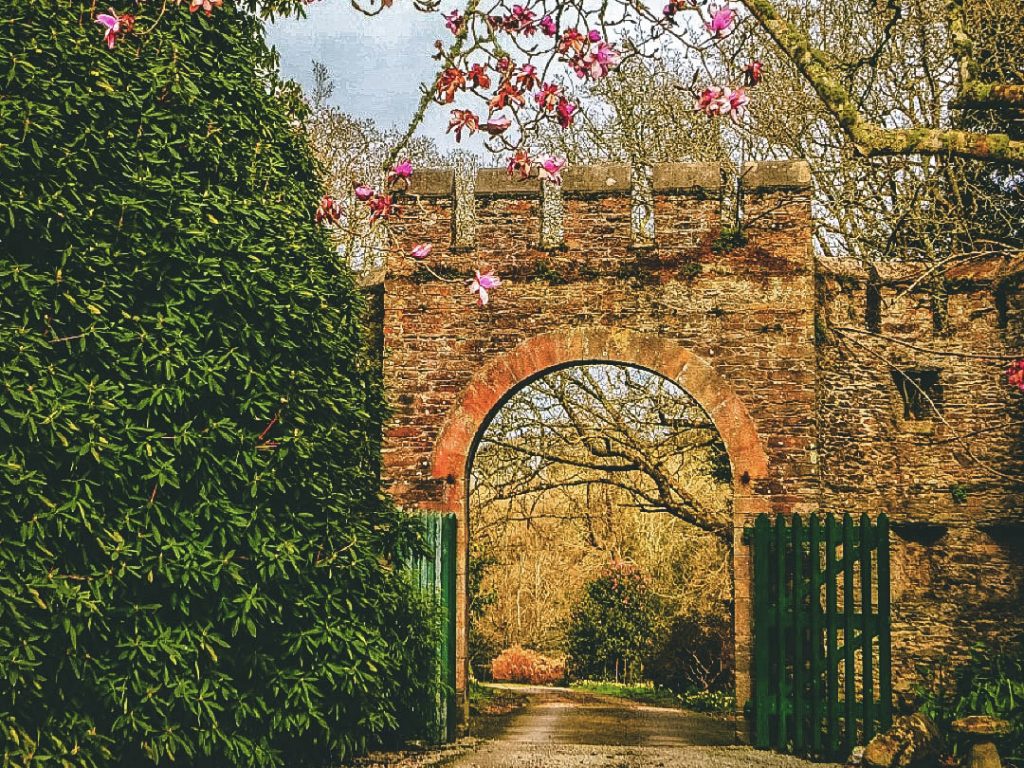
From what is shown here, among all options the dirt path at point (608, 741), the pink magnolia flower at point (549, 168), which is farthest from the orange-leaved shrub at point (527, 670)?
the pink magnolia flower at point (549, 168)

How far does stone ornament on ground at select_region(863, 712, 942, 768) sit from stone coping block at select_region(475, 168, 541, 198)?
5436mm

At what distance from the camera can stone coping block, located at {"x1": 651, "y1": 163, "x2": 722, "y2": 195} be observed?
32.4ft

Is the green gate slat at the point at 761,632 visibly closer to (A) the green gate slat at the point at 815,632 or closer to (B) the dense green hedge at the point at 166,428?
(A) the green gate slat at the point at 815,632

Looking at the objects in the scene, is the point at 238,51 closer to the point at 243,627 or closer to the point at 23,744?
the point at 243,627

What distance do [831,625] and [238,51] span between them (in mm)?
6197

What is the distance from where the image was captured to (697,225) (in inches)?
390

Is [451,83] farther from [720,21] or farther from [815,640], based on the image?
[815,640]

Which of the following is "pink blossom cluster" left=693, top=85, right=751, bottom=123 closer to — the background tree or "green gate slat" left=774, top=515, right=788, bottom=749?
"green gate slat" left=774, top=515, right=788, bottom=749

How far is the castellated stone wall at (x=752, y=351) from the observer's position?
9680mm

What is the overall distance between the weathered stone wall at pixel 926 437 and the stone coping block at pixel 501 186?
2899 millimetres

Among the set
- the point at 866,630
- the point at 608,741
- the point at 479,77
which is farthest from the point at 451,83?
the point at 608,741

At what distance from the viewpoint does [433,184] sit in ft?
33.8

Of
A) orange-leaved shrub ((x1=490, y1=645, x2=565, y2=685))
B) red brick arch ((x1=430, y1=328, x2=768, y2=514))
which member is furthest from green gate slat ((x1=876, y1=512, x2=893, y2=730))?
orange-leaved shrub ((x1=490, y1=645, x2=565, y2=685))

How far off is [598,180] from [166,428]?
213 inches
